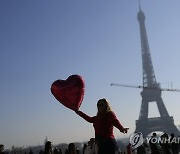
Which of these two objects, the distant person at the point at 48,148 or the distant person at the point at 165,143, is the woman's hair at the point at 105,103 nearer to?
the distant person at the point at 48,148

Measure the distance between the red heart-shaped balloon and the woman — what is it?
62 centimetres

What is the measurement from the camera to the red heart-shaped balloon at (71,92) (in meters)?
5.29

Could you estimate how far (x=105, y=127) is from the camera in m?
4.63

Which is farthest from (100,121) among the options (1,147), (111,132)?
(1,147)

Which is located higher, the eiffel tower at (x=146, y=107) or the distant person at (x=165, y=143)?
the eiffel tower at (x=146, y=107)

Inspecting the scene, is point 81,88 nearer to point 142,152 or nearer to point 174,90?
point 142,152

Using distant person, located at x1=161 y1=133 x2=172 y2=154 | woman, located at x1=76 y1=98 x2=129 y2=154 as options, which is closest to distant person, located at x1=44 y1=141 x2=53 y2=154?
woman, located at x1=76 y1=98 x2=129 y2=154

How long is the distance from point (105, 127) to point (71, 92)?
3.31 ft

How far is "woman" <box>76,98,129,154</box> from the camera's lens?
4480 mm

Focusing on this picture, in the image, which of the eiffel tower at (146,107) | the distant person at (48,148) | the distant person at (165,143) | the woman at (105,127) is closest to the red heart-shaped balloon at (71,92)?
the woman at (105,127)

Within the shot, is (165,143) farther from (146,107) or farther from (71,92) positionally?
(146,107)

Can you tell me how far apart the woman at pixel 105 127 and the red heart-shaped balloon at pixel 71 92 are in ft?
2.04

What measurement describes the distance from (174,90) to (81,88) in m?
89.4

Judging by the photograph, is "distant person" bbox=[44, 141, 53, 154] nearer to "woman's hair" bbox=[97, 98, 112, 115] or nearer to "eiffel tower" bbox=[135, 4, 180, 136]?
"woman's hair" bbox=[97, 98, 112, 115]
